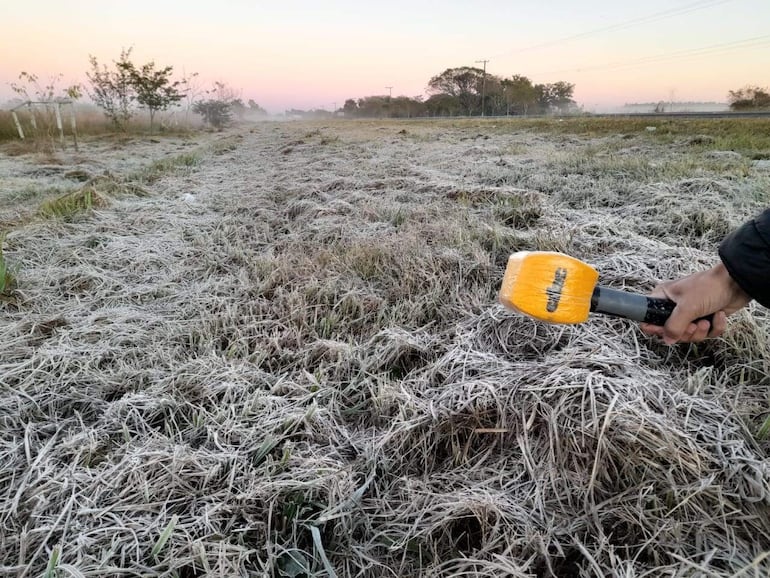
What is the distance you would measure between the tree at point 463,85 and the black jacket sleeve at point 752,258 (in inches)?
2133

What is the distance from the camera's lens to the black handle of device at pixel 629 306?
90 cm

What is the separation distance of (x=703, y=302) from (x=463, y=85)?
200 ft

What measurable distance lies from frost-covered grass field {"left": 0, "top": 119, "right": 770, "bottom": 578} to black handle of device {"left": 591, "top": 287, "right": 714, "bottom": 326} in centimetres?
26

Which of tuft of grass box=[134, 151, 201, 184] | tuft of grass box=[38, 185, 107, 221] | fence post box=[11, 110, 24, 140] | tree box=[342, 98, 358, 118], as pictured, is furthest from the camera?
tree box=[342, 98, 358, 118]

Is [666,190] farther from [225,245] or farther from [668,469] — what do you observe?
[225,245]

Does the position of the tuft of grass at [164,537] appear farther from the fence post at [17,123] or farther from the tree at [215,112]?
the tree at [215,112]

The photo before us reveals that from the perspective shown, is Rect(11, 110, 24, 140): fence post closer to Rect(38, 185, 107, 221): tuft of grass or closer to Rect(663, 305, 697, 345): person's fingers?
Rect(38, 185, 107, 221): tuft of grass

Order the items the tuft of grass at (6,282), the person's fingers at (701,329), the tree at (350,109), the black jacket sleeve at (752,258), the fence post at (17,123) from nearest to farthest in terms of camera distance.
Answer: the black jacket sleeve at (752,258), the person's fingers at (701,329), the tuft of grass at (6,282), the fence post at (17,123), the tree at (350,109)

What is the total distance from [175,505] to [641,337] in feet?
5.16

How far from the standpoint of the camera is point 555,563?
87cm

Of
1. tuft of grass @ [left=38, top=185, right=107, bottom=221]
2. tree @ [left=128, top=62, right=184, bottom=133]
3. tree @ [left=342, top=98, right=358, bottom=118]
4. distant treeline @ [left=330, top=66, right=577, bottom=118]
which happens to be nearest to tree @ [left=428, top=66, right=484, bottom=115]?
distant treeline @ [left=330, top=66, right=577, bottom=118]

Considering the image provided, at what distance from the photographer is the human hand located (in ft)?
2.98

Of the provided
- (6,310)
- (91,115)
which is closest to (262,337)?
(6,310)

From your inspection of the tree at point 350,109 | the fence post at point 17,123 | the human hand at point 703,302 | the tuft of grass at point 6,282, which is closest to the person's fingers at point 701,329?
the human hand at point 703,302
